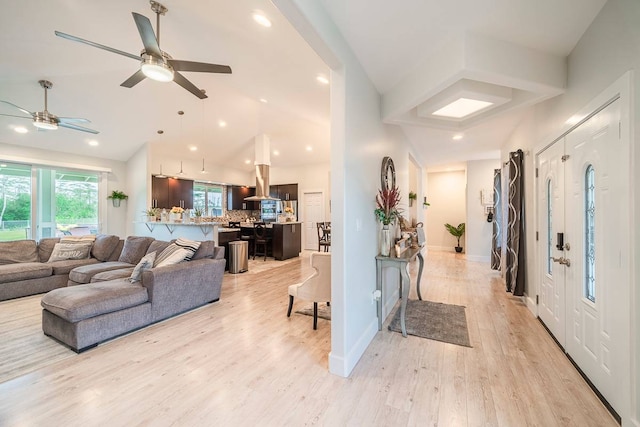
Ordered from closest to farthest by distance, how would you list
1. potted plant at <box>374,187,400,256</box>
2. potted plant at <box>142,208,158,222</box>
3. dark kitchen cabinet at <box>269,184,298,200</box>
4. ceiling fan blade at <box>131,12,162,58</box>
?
1. ceiling fan blade at <box>131,12,162,58</box>
2. potted plant at <box>374,187,400,256</box>
3. potted plant at <box>142,208,158,222</box>
4. dark kitchen cabinet at <box>269,184,298,200</box>

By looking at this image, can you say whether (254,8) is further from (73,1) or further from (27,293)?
(27,293)

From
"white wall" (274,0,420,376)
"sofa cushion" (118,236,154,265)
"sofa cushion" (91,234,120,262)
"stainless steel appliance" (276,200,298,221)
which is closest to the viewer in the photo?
"white wall" (274,0,420,376)

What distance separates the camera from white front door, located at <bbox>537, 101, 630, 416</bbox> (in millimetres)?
1592

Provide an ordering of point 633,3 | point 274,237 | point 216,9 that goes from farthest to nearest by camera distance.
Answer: point 274,237, point 216,9, point 633,3

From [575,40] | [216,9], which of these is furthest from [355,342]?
[216,9]

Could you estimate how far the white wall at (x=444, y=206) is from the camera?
8227mm

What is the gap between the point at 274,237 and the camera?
731 cm

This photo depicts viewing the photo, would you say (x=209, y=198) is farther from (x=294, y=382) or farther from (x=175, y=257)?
(x=294, y=382)

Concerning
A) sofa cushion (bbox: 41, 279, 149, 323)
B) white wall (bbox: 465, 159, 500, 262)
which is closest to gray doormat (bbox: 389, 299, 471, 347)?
sofa cushion (bbox: 41, 279, 149, 323)

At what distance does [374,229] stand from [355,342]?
47.7 inches

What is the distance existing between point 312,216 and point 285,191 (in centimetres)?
139

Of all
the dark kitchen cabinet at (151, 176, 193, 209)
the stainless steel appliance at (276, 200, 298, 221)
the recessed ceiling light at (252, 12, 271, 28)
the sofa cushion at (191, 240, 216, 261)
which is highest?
the recessed ceiling light at (252, 12, 271, 28)

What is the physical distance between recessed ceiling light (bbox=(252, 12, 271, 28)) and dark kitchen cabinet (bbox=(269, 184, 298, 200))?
6.71 metres

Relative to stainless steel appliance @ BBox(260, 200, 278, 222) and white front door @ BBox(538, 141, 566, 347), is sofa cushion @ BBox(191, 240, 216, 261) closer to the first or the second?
white front door @ BBox(538, 141, 566, 347)
